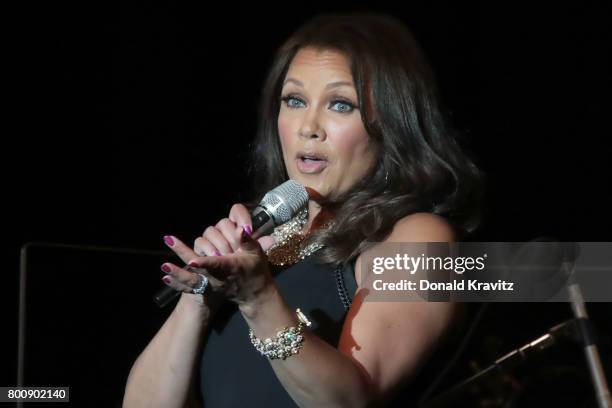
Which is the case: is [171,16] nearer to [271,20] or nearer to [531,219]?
[271,20]

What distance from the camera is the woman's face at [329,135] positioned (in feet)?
5.47

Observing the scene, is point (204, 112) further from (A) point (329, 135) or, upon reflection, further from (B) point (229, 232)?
(B) point (229, 232)

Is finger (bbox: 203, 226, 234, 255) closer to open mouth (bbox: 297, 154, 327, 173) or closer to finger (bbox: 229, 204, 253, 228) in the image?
finger (bbox: 229, 204, 253, 228)

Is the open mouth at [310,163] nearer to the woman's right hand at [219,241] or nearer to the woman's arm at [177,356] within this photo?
the woman's arm at [177,356]

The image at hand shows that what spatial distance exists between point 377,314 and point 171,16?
182 centimetres

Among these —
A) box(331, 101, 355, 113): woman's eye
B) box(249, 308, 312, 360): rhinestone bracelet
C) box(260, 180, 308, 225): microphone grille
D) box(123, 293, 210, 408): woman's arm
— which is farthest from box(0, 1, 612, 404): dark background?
box(249, 308, 312, 360): rhinestone bracelet

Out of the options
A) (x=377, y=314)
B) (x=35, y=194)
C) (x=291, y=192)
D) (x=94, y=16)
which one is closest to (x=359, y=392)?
(x=377, y=314)

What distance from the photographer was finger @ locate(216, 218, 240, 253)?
47.3 inches

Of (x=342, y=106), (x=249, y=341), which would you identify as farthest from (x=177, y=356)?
(x=342, y=106)

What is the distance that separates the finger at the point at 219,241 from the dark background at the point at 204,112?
147 cm

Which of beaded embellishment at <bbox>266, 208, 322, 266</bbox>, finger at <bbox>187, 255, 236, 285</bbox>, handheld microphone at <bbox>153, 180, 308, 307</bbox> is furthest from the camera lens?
beaded embellishment at <bbox>266, 208, 322, 266</bbox>

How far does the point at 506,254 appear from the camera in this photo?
1756mm

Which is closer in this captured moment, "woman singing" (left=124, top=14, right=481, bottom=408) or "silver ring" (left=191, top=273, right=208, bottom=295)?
"silver ring" (left=191, top=273, right=208, bottom=295)

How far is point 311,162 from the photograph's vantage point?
170 cm
